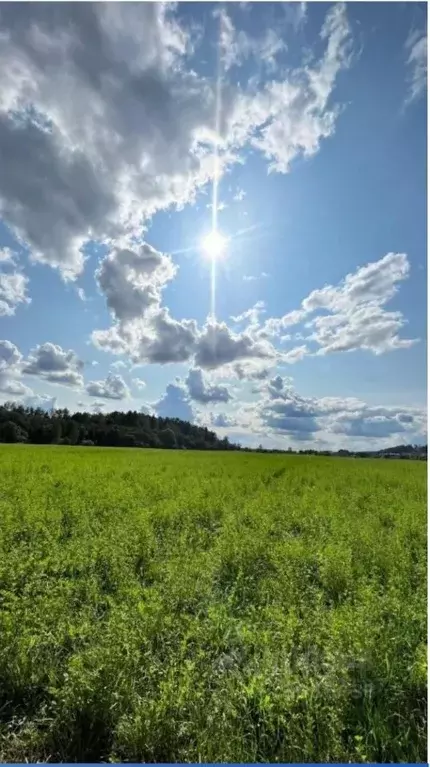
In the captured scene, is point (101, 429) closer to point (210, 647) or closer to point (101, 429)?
point (101, 429)

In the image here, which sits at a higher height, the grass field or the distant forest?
the distant forest

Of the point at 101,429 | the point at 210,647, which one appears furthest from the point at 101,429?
the point at 210,647

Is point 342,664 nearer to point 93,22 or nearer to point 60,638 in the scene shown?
point 60,638

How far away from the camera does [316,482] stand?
9.84 metres

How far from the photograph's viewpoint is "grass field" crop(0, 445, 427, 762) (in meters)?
2.08

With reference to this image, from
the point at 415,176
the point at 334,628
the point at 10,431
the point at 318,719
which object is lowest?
the point at 318,719

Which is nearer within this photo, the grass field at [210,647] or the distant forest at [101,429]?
the grass field at [210,647]

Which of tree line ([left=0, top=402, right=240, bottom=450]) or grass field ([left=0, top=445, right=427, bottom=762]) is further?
tree line ([left=0, top=402, right=240, bottom=450])

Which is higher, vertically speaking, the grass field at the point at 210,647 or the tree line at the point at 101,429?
the tree line at the point at 101,429

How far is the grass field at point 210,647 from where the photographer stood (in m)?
2.08

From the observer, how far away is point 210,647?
2.69 m

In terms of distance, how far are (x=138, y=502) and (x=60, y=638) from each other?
3.76m

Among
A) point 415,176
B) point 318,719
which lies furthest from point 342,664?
point 415,176

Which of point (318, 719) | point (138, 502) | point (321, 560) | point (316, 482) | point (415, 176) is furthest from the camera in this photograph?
point (316, 482)
